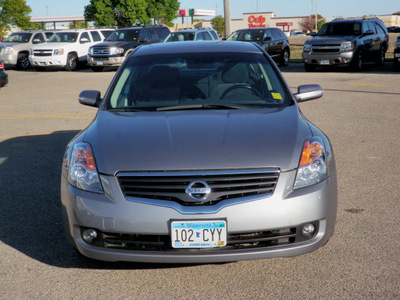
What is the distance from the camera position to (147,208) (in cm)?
336

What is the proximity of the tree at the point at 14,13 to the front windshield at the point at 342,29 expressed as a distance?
3765cm

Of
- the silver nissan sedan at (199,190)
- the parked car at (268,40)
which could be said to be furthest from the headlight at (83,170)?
the parked car at (268,40)

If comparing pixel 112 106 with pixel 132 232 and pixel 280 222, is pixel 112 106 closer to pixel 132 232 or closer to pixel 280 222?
pixel 132 232

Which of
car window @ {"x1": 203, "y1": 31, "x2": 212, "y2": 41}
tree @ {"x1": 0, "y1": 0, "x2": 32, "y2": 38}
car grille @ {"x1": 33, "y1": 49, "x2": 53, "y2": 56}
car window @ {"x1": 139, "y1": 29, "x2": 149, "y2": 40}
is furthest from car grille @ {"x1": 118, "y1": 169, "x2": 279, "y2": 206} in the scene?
tree @ {"x1": 0, "y1": 0, "x2": 32, "y2": 38}

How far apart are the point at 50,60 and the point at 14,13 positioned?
29342 millimetres

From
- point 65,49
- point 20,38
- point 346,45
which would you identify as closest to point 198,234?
point 346,45

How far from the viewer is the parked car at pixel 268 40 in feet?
79.4

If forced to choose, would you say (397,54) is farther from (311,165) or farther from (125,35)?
(311,165)

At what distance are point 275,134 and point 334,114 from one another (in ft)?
23.8

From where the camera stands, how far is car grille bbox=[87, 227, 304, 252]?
3420 mm

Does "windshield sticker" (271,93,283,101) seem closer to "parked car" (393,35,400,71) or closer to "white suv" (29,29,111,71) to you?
"parked car" (393,35,400,71)

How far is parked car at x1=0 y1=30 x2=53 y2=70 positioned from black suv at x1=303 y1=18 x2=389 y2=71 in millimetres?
13769

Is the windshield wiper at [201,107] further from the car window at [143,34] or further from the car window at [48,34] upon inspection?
the car window at [48,34]

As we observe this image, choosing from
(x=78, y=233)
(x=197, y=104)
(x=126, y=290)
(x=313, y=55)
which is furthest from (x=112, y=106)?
(x=313, y=55)
